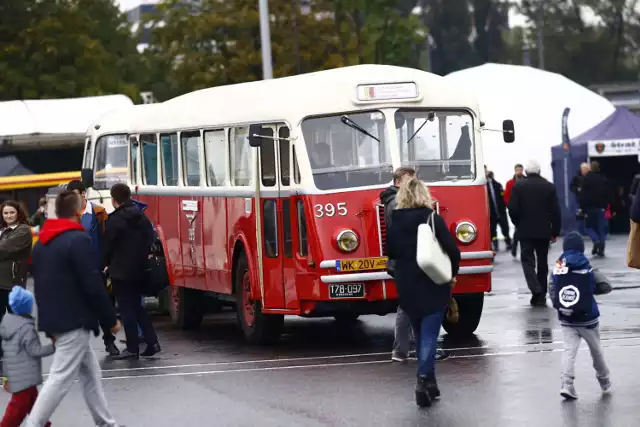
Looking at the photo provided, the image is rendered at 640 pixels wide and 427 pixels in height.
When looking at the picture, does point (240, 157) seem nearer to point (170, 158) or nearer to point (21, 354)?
point (170, 158)

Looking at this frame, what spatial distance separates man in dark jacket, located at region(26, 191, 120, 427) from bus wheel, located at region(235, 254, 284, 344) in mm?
6122

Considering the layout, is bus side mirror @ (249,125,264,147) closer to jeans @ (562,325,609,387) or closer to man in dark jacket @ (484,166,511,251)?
jeans @ (562,325,609,387)

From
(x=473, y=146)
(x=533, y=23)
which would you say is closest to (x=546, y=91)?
(x=473, y=146)

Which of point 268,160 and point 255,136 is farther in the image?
point 268,160

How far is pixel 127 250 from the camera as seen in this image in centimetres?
1562

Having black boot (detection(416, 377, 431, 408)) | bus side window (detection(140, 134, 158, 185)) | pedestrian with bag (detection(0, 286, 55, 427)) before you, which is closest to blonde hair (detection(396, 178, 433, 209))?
black boot (detection(416, 377, 431, 408))

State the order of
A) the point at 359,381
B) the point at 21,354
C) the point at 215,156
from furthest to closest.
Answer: the point at 215,156
the point at 359,381
the point at 21,354

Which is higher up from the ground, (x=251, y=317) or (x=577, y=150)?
(x=577, y=150)

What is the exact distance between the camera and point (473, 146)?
16469 millimetres

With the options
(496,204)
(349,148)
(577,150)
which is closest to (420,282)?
(349,148)

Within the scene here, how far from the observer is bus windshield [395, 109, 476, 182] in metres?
16.2

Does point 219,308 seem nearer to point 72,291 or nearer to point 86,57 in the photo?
point 72,291

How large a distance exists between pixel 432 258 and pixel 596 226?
19.1 metres

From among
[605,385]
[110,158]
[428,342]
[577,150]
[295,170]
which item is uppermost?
[110,158]
